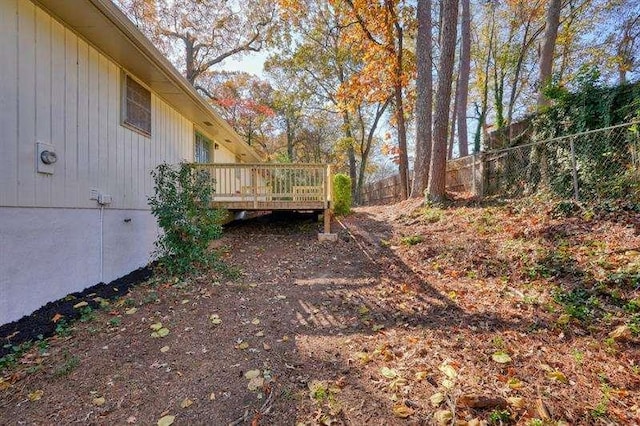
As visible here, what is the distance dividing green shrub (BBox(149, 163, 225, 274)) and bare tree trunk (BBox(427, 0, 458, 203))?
16.9 ft

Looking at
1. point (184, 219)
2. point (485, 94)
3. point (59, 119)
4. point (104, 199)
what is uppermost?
point (485, 94)

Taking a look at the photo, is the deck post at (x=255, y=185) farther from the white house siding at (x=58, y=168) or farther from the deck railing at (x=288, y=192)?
the white house siding at (x=58, y=168)

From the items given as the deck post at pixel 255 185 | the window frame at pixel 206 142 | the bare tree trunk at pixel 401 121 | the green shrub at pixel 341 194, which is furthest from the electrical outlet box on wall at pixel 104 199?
the bare tree trunk at pixel 401 121

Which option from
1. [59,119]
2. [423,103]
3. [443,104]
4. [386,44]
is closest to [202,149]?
[59,119]

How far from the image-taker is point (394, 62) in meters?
11.7

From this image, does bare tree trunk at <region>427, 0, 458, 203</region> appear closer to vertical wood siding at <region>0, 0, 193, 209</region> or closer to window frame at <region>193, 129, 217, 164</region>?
window frame at <region>193, 129, 217, 164</region>

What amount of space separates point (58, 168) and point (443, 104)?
742cm

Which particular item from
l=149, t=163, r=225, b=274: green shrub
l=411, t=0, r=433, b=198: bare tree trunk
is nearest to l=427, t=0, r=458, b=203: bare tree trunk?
l=411, t=0, r=433, b=198: bare tree trunk

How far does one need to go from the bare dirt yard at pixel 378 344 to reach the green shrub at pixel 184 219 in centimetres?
46

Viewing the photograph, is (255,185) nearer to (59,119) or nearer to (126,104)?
(126,104)

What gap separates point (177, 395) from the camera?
246 centimetres

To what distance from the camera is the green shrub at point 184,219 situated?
5090 millimetres

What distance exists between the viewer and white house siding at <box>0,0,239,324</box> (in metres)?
3.40

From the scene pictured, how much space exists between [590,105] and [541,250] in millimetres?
3564
